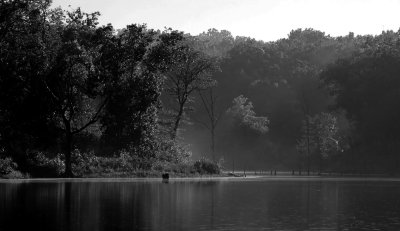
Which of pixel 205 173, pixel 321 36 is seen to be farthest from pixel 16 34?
pixel 321 36

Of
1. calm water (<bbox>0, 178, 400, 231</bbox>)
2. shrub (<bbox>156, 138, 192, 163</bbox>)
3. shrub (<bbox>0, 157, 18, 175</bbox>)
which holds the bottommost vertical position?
calm water (<bbox>0, 178, 400, 231</bbox>)

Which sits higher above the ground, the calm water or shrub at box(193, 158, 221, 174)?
shrub at box(193, 158, 221, 174)

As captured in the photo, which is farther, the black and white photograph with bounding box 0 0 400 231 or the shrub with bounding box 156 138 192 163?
the shrub with bounding box 156 138 192 163

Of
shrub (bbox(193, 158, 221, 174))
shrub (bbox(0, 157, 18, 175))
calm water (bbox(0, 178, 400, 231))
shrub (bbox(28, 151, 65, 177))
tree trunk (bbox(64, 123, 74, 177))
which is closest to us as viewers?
calm water (bbox(0, 178, 400, 231))

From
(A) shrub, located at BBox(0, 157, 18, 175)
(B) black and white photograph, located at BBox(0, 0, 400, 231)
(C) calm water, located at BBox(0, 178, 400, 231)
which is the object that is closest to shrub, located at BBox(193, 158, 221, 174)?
(B) black and white photograph, located at BBox(0, 0, 400, 231)

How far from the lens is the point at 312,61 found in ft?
547

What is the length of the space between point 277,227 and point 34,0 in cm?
4650

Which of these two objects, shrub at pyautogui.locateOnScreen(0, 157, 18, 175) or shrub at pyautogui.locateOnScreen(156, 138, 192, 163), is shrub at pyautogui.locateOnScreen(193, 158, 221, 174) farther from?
shrub at pyautogui.locateOnScreen(0, 157, 18, 175)

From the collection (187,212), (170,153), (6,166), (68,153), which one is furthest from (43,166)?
(187,212)

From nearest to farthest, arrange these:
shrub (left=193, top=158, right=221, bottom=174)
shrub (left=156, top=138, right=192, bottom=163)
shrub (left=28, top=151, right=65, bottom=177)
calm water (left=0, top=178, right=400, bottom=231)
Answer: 1. calm water (left=0, top=178, right=400, bottom=231)
2. shrub (left=28, top=151, right=65, bottom=177)
3. shrub (left=156, top=138, right=192, bottom=163)
4. shrub (left=193, top=158, right=221, bottom=174)

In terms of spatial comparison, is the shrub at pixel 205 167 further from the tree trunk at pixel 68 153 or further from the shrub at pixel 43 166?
the shrub at pixel 43 166

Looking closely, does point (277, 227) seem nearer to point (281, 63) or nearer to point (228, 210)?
point (228, 210)

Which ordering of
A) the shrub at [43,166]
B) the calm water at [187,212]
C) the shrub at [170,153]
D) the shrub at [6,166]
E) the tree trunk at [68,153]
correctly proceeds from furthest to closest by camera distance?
1. the shrub at [170,153]
2. the tree trunk at [68,153]
3. the shrub at [43,166]
4. the shrub at [6,166]
5. the calm water at [187,212]

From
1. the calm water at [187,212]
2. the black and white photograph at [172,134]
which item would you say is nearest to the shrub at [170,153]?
the black and white photograph at [172,134]
